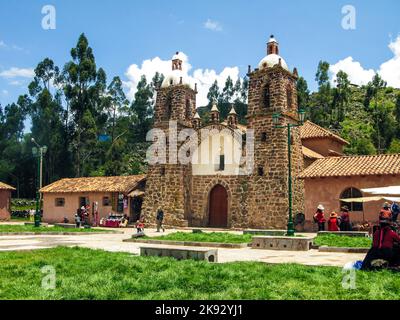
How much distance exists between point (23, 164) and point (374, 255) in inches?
2104

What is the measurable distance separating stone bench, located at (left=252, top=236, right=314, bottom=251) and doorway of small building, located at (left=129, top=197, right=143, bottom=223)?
754 inches

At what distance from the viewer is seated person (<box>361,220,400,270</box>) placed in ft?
28.4

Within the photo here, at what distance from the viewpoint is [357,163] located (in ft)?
82.6

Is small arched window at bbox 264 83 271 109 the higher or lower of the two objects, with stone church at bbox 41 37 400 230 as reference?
higher

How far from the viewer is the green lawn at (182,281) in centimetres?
658

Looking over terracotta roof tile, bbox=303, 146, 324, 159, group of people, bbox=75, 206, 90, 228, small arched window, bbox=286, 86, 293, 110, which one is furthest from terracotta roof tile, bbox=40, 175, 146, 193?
small arched window, bbox=286, 86, 293, 110

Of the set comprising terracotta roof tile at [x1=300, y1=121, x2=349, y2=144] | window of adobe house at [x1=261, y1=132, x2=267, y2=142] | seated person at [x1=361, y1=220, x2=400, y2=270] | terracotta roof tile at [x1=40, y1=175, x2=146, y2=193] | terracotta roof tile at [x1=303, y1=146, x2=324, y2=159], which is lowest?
seated person at [x1=361, y1=220, x2=400, y2=270]

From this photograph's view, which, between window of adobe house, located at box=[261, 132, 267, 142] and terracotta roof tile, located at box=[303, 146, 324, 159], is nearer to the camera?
window of adobe house, located at box=[261, 132, 267, 142]

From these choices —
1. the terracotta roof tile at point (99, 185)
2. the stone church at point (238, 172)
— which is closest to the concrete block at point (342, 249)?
the stone church at point (238, 172)

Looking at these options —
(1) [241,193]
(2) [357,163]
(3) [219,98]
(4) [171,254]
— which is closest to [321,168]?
(2) [357,163]

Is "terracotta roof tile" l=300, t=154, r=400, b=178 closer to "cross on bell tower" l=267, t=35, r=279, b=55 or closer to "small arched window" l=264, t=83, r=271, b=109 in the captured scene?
"small arched window" l=264, t=83, r=271, b=109

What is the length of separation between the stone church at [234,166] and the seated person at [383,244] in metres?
17.8

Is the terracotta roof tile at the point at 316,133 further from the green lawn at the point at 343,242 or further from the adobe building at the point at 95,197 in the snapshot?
the green lawn at the point at 343,242

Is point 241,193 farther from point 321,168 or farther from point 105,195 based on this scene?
point 105,195
